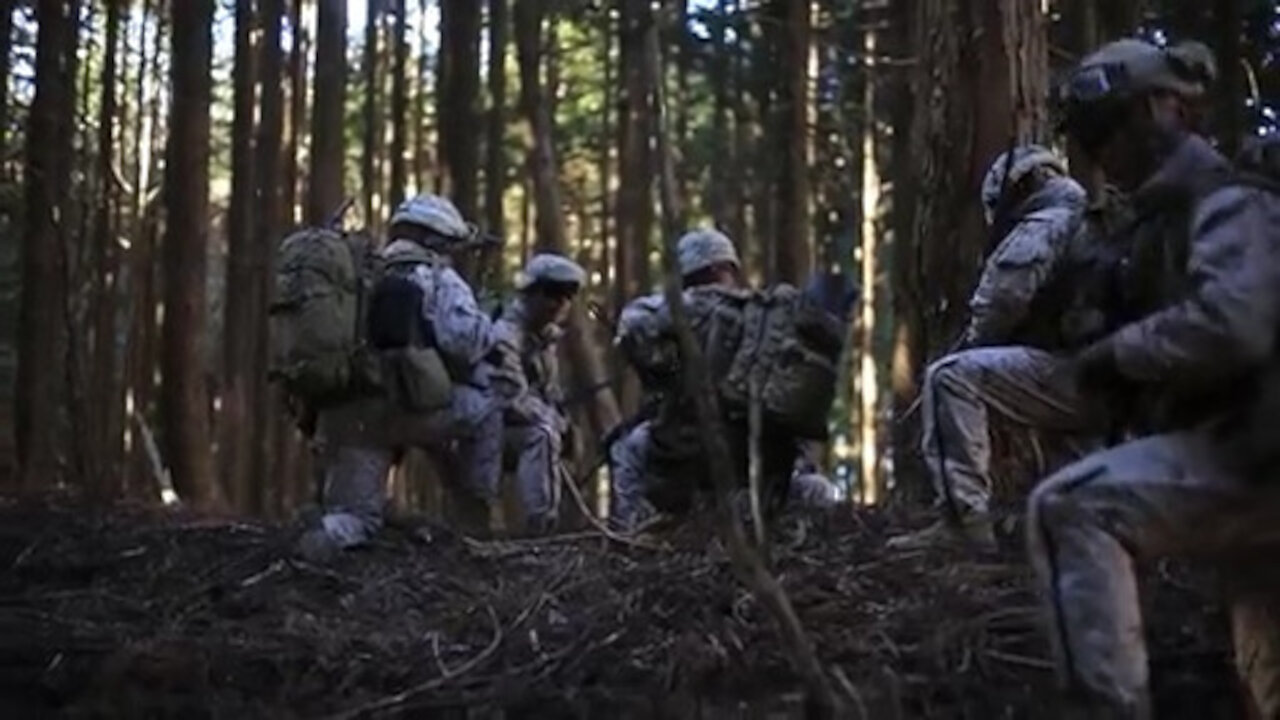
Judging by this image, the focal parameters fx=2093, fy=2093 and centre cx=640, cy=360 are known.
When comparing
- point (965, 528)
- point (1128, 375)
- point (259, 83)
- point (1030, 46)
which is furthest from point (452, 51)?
point (1128, 375)

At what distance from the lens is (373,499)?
32.0ft

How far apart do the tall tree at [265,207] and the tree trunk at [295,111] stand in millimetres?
2662

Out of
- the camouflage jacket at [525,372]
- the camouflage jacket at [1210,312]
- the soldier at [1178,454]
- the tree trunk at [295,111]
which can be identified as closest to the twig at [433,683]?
the soldier at [1178,454]

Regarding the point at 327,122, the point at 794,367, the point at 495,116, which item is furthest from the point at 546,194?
the point at 794,367

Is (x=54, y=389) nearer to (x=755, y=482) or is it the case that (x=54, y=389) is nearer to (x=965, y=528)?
(x=965, y=528)

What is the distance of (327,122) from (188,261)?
3259mm

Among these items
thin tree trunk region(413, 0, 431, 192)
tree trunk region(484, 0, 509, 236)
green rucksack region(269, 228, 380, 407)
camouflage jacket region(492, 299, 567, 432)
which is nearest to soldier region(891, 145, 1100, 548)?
green rucksack region(269, 228, 380, 407)

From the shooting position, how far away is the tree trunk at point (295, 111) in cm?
2336

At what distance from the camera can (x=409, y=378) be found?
30.7ft

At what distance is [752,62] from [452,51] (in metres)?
6.75

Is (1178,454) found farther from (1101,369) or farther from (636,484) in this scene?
(636,484)

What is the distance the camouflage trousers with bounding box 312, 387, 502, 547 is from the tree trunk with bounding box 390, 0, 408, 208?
1322 cm

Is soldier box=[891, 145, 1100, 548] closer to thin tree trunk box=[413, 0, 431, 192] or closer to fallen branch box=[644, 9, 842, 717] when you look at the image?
fallen branch box=[644, 9, 842, 717]

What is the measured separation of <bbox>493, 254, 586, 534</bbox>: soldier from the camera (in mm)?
10453
